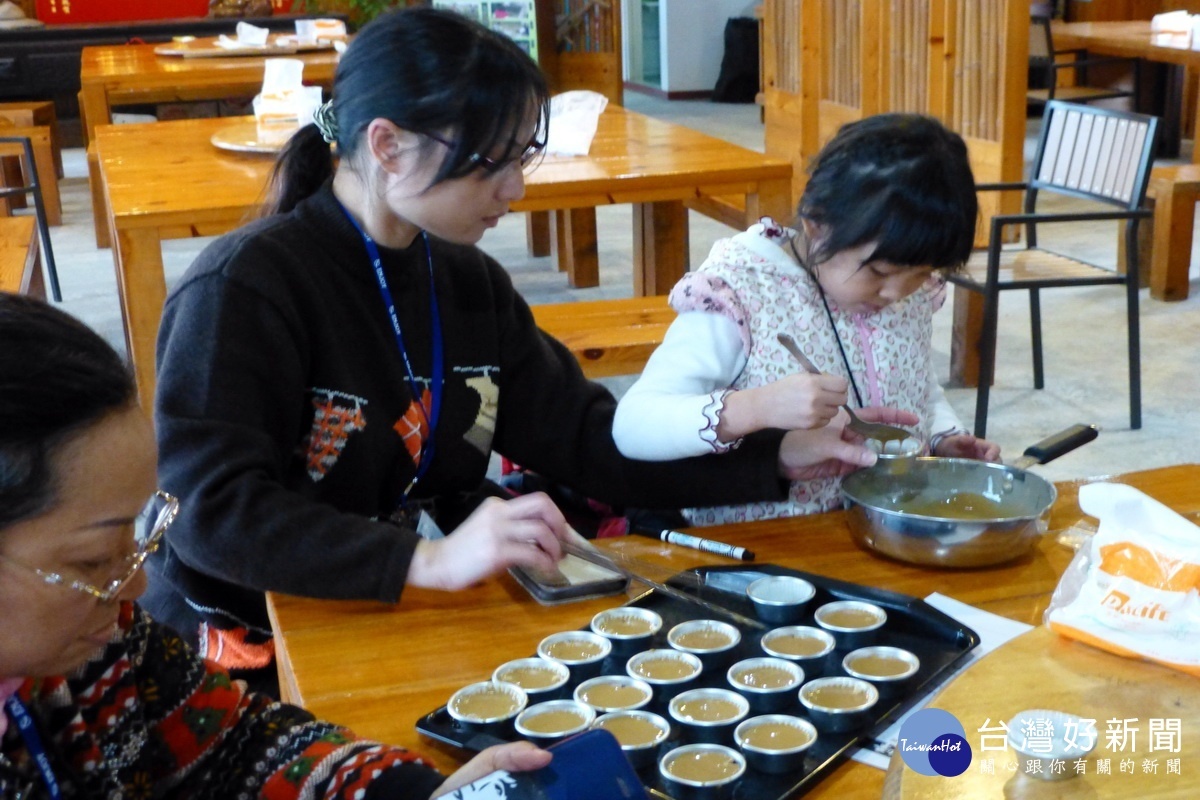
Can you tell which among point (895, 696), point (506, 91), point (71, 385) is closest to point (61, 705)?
point (71, 385)

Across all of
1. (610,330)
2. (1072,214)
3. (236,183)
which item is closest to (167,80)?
(236,183)

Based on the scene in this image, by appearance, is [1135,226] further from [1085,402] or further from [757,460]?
[757,460]

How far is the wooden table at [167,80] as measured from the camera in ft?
14.1

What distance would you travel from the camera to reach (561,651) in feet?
3.48

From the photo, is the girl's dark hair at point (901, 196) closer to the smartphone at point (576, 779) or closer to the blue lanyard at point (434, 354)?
the blue lanyard at point (434, 354)

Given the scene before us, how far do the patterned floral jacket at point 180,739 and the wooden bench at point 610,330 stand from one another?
1360mm

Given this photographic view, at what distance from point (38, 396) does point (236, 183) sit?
2.04 meters

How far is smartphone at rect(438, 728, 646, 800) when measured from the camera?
0.79 metres

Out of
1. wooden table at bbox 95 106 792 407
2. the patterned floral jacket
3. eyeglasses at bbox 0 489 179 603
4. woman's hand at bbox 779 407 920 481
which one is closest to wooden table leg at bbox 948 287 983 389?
wooden table at bbox 95 106 792 407

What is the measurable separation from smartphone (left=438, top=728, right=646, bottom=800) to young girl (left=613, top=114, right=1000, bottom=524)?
1.99ft

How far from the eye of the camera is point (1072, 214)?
3.12 metres

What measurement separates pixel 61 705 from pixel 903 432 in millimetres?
943

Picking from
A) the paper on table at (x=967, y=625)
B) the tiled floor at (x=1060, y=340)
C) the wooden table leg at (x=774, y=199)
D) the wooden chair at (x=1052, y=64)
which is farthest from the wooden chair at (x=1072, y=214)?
the wooden chair at (x=1052, y=64)

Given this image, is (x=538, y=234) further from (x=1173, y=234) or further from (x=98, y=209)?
(x=1173, y=234)
